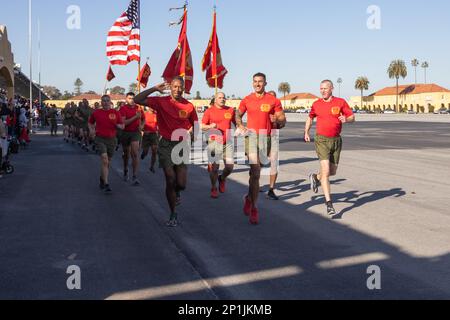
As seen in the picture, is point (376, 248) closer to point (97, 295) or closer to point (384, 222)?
point (384, 222)

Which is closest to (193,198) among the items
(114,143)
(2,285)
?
(114,143)

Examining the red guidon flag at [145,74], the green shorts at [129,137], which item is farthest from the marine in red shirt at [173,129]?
the red guidon flag at [145,74]

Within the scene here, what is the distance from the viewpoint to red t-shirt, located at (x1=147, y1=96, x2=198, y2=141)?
281 inches

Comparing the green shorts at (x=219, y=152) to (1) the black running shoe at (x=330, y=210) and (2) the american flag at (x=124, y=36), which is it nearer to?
(1) the black running shoe at (x=330, y=210)

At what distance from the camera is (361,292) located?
4.47 metres

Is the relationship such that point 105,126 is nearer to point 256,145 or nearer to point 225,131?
point 225,131

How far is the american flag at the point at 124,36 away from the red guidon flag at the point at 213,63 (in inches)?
86.8

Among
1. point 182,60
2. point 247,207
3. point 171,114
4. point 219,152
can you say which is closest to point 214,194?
point 219,152

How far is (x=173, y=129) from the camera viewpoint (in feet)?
23.5

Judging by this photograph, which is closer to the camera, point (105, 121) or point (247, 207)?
point (247, 207)

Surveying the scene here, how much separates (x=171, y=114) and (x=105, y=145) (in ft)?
12.2

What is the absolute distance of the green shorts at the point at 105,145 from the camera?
10.4 m

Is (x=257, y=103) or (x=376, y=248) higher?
(x=257, y=103)
